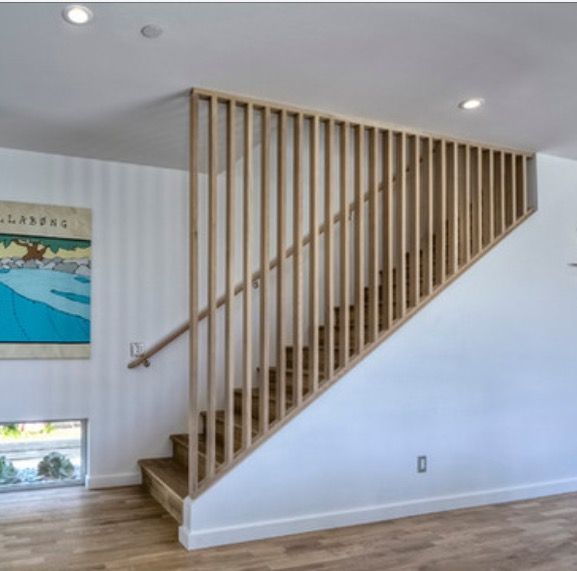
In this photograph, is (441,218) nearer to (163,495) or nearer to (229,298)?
(229,298)

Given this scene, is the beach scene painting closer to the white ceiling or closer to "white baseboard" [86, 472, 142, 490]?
the white ceiling

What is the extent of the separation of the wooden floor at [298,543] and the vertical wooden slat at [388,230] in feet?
4.63

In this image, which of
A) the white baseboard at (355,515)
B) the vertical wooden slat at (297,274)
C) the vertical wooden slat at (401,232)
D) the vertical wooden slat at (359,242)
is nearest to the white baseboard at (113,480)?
the white baseboard at (355,515)

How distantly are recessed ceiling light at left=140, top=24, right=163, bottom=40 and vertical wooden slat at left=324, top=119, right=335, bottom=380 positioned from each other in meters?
1.43

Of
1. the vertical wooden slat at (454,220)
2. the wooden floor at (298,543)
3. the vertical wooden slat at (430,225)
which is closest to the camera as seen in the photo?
the wooden floor at (298,543)

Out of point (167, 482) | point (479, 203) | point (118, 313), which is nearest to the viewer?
point (167, 482)

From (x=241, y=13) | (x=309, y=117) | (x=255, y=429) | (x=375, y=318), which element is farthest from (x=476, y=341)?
(x=241, y=13)

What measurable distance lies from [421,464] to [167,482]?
180cm

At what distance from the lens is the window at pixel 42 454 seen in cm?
446

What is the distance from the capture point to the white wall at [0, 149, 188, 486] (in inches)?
176

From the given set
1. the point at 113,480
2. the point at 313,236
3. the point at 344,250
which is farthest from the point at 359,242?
the point at 113,480

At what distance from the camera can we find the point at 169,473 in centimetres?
422

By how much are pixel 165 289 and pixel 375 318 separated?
1.94m

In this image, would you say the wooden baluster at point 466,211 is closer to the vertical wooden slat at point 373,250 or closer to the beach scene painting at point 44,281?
the vertical wooden slat at point 373,250
